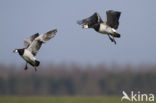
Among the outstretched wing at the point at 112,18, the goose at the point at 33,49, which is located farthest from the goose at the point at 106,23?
the goose at the point at 33,49

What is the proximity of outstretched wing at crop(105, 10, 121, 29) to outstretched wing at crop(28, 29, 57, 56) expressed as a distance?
151cm

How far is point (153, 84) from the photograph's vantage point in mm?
45938

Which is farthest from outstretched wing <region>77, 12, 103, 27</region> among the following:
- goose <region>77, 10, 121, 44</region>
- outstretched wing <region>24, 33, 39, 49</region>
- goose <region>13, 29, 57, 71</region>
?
outstretched wing <region>24, 33, 39, 49</region>

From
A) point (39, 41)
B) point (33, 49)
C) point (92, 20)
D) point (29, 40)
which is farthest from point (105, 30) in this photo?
point (29, 40)

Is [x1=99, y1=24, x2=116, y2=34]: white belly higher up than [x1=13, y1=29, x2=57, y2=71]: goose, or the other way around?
[x1=99, y1=24, x2=116, y2=34]: white belly

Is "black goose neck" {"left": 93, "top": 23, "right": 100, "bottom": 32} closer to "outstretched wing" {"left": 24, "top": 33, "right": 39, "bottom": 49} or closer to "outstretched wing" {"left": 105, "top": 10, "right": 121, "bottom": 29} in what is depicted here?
"outstretched wing" {"left": 105, "top": 10, "right": 121, "bottom": 29}

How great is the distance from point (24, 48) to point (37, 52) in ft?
1.72

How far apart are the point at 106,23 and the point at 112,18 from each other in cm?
21

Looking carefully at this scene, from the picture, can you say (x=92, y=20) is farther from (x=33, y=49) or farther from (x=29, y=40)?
(x=29, y=40)

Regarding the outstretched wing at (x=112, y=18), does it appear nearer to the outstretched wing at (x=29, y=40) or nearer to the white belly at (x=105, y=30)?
the white belly at (x=105, y=30)

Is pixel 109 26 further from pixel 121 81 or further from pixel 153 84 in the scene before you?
pixel 121 81

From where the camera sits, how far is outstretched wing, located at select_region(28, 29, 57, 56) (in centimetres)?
1892

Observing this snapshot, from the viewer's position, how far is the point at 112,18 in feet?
63.9

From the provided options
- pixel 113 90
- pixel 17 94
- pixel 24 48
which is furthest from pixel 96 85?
pixel 24 48
